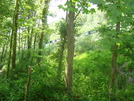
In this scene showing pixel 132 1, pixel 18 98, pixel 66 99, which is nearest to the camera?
pixel 132 1

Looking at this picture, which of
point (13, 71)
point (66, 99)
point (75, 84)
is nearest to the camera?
point (66, 99)

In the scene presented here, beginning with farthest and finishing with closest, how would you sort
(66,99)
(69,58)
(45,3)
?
(45,3) → (69,58) → (66,99)

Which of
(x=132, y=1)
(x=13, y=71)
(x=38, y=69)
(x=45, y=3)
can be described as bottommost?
(x=13, y=71)

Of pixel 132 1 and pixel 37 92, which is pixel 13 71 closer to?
pixel 37 92

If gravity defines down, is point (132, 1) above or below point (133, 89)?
above

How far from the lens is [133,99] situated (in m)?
3.84

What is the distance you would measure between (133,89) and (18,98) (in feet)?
12.6

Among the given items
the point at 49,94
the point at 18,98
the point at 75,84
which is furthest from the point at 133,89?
the point at 18,98

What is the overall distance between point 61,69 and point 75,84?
167 cm

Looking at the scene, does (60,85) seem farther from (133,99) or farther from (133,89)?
(133,89)

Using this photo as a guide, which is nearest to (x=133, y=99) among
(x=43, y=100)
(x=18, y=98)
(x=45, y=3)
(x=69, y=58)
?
(x=69, y=58)

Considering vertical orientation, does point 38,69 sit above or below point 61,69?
above

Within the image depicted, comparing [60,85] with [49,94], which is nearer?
[49,94]

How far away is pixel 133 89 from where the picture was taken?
15.1 ft
